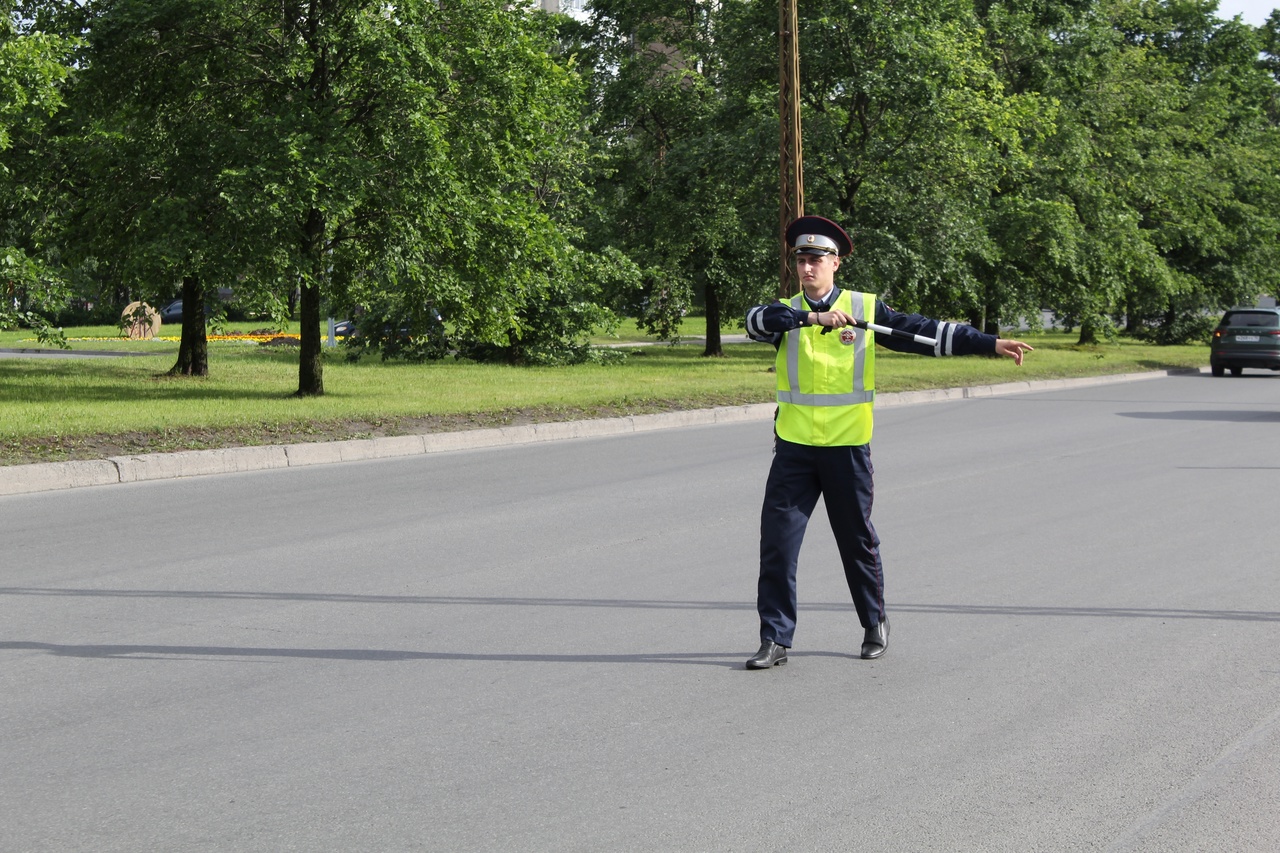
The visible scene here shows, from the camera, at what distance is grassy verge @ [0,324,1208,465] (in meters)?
14.6

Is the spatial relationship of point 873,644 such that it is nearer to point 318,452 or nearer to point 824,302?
point 824,302

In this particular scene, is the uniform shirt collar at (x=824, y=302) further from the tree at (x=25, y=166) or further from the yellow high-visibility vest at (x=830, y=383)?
the tree at (x=25, y=166)

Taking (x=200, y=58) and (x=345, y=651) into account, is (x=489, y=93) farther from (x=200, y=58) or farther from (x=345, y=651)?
(x=345, y=651)

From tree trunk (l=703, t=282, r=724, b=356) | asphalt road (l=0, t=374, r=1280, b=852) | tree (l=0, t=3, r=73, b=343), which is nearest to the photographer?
asphalt road (l=0, t=374, r=1280, b=852)

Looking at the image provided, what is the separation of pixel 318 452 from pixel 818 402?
30.1ft

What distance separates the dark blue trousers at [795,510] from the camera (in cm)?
608

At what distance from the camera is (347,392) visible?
21.9 meters

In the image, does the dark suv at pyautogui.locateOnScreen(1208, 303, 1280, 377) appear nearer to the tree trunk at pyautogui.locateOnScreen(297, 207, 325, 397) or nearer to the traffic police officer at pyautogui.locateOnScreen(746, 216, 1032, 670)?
the tree trunk at pyautogui.locateOnScreen(297, 207, 325, 397)

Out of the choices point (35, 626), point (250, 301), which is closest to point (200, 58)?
point (250, 301)

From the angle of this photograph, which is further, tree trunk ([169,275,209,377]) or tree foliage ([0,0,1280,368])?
tree trunk ([169,275,209,377])

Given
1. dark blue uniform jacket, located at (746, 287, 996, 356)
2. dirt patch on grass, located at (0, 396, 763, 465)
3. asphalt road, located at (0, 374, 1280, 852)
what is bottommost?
asphalt road, located at (0, 374, 1280, 852)

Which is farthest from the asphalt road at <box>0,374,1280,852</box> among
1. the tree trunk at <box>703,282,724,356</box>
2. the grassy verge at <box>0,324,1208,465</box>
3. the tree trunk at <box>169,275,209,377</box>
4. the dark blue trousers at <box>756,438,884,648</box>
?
the tree trunk at <box>703,282,724,356</box>

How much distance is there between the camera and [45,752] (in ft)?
16.0

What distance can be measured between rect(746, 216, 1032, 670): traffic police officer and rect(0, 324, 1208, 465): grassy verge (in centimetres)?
873
